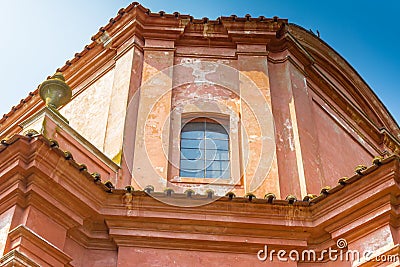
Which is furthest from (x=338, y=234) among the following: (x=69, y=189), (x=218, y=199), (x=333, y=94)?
(x=333, y=94)

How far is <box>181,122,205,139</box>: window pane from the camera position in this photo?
11791 mm

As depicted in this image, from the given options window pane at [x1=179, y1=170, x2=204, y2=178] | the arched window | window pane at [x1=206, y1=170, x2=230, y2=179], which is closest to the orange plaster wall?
window pane at [x1=206, y1=170, x2=230, y2=179]

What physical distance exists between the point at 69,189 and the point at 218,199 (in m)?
1.99

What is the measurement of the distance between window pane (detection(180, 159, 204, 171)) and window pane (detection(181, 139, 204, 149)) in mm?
344

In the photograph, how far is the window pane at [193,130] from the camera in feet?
38.7

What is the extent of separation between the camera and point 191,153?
11.5 metres

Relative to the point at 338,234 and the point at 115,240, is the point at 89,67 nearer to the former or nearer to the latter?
the point at 115,240

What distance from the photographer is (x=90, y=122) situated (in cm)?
1248

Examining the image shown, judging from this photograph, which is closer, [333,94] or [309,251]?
[309,251]

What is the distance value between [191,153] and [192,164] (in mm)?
258

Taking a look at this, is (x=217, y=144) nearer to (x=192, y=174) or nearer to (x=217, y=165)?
(x=217, y=165)

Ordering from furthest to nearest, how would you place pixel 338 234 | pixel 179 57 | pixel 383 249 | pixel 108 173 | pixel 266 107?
pixel 179 57 → pixel 266 107 → pixel 108 173 → pixel 338 234 → pixel 383 249

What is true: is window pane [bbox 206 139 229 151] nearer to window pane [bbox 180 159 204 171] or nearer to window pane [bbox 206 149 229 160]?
window pane [bbox 206 149 229 160]

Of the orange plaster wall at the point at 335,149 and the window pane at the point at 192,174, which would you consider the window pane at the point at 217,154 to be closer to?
the window pane at the point at 192,174
